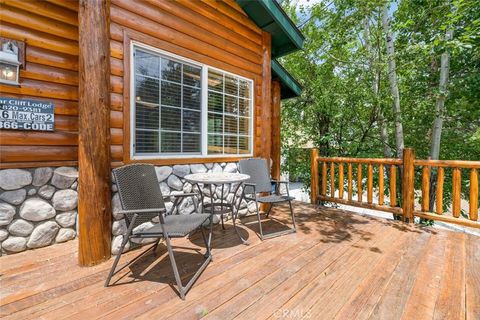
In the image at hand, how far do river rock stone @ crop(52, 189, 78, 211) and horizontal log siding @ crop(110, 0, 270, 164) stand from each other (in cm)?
63

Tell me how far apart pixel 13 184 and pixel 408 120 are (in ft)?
24.7

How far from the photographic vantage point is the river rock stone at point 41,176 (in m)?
2.29

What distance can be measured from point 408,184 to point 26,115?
4793 millimetres

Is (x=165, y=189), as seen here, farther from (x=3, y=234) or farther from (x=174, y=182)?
(x=3, y=234)

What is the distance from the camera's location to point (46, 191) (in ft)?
7.70

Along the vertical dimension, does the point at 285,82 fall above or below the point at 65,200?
above

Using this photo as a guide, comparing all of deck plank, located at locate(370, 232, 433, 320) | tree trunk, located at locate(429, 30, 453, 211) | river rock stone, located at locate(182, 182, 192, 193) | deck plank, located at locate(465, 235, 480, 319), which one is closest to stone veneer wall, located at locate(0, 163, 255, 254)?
river rock stone, located at locate(182, 182, 192, 193)

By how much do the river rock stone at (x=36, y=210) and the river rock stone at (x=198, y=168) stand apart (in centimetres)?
151

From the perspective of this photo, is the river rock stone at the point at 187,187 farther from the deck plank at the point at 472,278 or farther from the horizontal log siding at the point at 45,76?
the deck plank at the point at 472,278

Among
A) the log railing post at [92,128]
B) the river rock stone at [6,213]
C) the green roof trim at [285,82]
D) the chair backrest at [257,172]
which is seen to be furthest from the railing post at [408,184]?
the river rock stone at [6,213]

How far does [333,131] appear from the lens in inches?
244

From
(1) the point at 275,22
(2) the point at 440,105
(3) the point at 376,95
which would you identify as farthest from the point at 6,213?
(2) the point at 440,105

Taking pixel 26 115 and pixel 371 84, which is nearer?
pixel 26 115

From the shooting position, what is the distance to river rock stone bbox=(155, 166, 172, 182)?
108 inches
